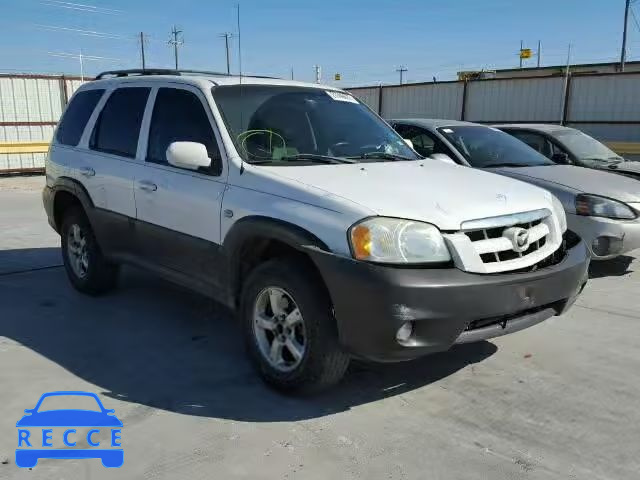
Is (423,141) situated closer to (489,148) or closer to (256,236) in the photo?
(489,148)

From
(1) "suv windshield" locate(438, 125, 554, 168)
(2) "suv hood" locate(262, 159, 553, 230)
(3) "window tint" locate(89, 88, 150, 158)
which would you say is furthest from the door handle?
(1) "suv windshield" locate(438, 125, 554, 168)

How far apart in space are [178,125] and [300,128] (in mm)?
894

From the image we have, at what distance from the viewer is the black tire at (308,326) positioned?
3295 mm

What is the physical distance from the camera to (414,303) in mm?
3020

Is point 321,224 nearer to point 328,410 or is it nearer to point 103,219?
point 328,410

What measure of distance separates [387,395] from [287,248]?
1.07m

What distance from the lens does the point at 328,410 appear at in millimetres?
3480

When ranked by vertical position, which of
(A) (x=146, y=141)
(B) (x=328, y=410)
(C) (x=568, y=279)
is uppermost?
(A) (x=146, y=141)

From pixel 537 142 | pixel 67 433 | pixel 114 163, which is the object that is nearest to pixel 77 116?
pixel 114 163

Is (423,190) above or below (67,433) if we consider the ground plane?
above

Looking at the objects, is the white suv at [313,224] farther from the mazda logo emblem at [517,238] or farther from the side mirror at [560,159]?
the side mirror at [560,159]

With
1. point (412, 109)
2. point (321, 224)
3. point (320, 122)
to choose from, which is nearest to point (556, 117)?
point (412, 109)

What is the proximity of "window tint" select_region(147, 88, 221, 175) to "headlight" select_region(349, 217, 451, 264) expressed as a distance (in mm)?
1274

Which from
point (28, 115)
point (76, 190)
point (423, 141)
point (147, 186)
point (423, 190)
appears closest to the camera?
point (423, 190)
